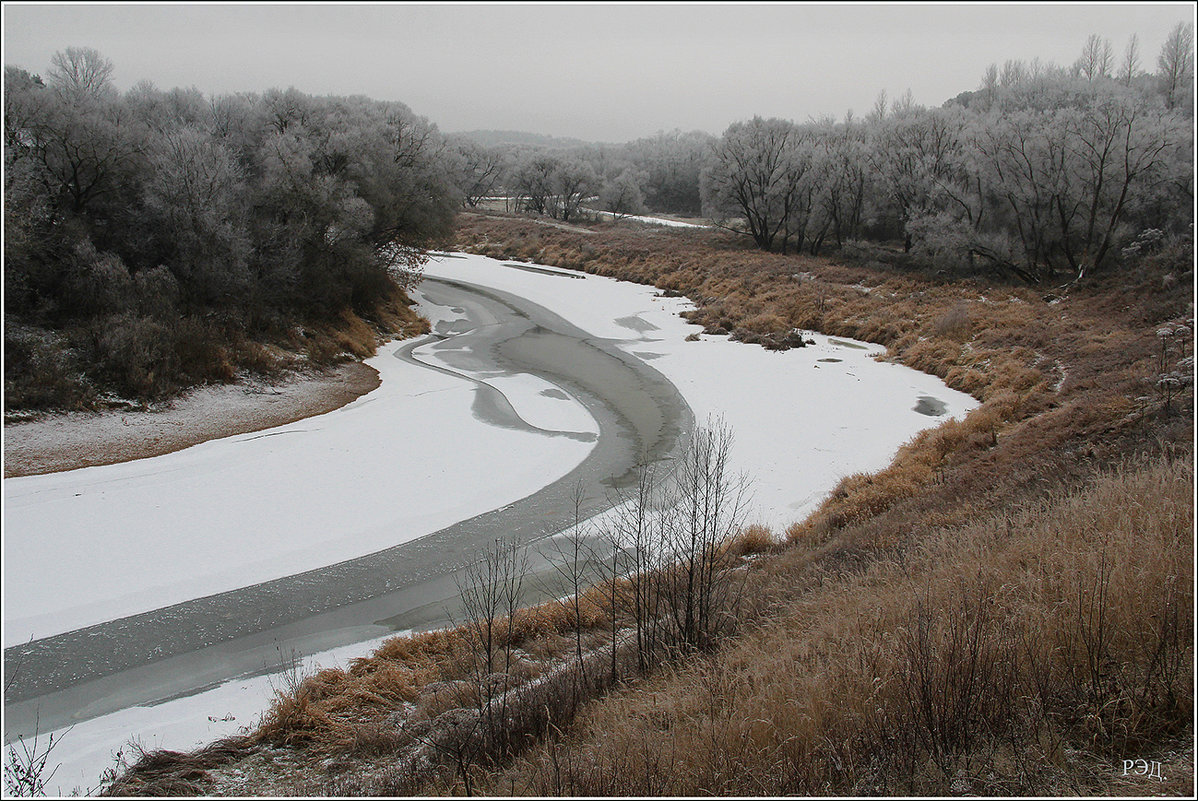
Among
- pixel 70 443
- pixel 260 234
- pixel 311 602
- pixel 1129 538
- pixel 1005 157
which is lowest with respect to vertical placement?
pixel 311 602

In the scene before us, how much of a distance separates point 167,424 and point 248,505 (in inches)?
207

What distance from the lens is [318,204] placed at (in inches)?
1016

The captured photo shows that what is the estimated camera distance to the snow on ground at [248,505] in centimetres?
1047

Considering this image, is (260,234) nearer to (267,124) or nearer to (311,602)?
(267,124)

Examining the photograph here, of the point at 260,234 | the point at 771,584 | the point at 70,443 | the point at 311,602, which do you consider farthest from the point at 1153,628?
the point at 260,234

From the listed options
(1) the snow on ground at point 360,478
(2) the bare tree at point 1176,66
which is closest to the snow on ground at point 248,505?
(1) the snow on ground at point 360,478

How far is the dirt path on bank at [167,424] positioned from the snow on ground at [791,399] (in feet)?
35.1

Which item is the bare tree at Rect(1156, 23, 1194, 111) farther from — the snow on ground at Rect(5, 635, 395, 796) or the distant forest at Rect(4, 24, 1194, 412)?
the snow on ground at Rect(5, 635, 395, 796)

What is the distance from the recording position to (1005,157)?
3138 centimetres

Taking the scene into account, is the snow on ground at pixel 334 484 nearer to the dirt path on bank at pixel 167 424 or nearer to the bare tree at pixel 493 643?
the dirt path on bank at pixel 167 424

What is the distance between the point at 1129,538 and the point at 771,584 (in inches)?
163

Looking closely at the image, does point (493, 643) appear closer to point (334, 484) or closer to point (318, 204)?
point (334, 484)

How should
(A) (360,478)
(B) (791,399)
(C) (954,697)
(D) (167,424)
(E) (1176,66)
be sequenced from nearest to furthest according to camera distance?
(C) (954,697) < (A) (360,478) < (D) (167,424) < (B) (791,399) < (E) (1176,66)

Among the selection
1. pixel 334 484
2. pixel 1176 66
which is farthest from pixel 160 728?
pixel 1176 66
